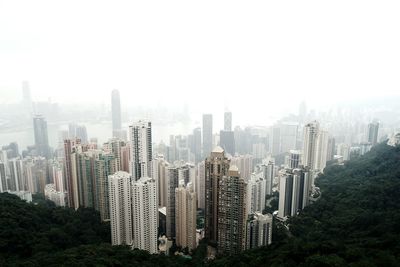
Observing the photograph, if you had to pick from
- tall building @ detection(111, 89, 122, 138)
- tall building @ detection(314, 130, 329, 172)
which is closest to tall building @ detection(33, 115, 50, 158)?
tall building @ detection(111, 89, 122, 138)

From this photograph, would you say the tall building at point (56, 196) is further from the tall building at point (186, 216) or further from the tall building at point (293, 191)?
the tall building at point (293, 191)

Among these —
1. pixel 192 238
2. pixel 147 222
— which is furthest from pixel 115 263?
pixel 192 238

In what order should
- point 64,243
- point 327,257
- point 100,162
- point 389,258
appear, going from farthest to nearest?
point 100,162
point 64,243
point 327,257
point 389,258

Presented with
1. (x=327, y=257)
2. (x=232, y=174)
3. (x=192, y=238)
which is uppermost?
(x=232, y=174)

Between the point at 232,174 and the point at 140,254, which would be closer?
the point at 140,254

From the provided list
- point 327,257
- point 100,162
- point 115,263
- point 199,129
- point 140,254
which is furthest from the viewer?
point 199,129

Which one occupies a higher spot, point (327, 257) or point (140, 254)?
point (327, 257)

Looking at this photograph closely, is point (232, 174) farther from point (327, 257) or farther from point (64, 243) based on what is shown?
point (64, 243)

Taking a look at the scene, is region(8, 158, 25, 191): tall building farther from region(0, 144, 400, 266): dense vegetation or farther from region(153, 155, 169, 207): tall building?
region(153, 155, 169, 207): tall building
